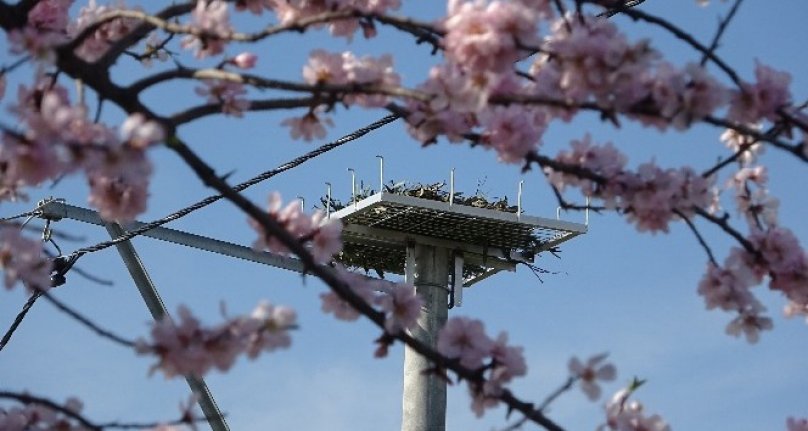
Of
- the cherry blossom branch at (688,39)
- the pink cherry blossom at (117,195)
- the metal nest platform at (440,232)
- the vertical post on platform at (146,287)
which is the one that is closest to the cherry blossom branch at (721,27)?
the cherry blossom branch at (688,39)

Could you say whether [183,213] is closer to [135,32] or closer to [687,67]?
[135,32]

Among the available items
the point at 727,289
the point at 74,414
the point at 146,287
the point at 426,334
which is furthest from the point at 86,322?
the point at 426,334

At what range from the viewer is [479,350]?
82.4 inches

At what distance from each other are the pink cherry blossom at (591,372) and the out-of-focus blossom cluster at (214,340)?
502mm

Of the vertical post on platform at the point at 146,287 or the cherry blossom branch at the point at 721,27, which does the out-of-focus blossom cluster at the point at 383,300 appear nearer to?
the cherry blossom branch at the point at 721,27

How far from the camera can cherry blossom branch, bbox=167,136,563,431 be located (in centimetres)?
186

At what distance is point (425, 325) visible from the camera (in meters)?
8.36

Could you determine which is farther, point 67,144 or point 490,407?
point 490,407

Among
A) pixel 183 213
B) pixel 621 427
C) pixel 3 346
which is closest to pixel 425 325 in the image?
pixel 183 213

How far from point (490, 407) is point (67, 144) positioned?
2.92 feet

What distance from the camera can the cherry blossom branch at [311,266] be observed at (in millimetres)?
1857

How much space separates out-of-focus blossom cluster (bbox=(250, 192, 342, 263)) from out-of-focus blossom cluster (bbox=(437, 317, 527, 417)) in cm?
31

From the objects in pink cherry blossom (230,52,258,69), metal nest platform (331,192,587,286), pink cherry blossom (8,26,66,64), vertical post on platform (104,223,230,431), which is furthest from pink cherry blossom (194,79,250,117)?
metal nest platform (331,192,587,286)

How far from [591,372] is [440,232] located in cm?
653
